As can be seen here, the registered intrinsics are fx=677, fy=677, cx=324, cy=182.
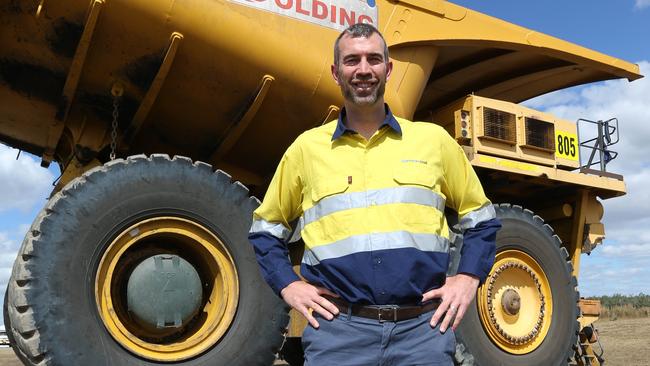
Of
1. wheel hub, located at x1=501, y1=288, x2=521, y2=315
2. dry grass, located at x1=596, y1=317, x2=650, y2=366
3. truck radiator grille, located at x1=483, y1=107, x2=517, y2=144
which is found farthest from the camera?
dry grass, located at x1=596, y1=317, x2=650, y2=366

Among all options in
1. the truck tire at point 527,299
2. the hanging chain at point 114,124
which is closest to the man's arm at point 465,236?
the hanging chain at point 114,124

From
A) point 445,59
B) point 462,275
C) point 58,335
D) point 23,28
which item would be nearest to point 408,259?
point 462,275

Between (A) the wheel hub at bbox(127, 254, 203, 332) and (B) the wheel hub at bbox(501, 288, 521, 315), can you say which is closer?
(A) the wheel hub at bbox(127, 254, 203, 332)

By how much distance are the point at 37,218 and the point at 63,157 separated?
1261 mm

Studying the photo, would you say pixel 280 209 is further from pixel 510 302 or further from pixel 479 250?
pixel 510 302

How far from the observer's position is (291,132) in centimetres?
495

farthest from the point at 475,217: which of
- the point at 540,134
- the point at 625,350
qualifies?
Answer: the point at 625,350

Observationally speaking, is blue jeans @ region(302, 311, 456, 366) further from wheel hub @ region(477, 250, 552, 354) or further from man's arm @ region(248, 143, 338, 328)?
wheel hub @ region(477, 250, 552, 354)

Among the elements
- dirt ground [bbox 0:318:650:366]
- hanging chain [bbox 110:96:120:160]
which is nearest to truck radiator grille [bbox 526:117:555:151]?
hanging chain [bbox 110:96:120:160]

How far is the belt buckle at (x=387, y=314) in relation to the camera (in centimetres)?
209

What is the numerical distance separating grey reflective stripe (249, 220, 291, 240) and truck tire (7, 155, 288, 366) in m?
1.83

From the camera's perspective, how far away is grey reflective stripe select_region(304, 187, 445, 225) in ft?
7.20

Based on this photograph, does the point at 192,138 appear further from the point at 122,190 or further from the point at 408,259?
the point at 408,259

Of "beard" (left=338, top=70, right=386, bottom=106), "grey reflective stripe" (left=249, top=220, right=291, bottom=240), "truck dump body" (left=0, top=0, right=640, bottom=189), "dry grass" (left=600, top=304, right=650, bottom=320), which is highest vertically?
"dry grass" (left=600, top=304, right=650, bottom=320)
